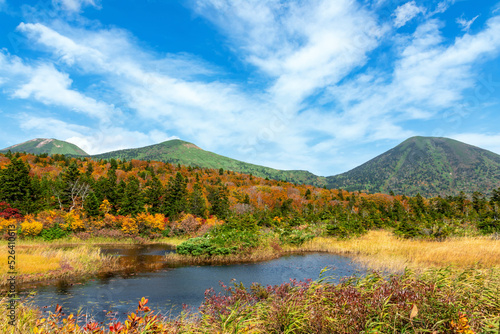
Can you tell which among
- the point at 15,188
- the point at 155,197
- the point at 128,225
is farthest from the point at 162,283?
the point at 15,188

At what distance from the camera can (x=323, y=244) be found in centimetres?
3447

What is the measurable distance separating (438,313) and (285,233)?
3117 cm

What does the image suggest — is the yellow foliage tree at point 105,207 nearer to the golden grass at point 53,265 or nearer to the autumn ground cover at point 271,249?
the autumn ground cover at point 271,249

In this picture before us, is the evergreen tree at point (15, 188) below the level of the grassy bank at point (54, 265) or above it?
above

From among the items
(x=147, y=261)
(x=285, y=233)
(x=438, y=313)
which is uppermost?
(x=438, y=313)

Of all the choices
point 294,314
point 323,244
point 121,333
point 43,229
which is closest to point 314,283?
point 294,314

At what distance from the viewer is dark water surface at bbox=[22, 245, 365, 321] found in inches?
540

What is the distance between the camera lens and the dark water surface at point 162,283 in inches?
540

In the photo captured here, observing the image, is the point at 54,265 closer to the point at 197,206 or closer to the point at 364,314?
the point at 364,314

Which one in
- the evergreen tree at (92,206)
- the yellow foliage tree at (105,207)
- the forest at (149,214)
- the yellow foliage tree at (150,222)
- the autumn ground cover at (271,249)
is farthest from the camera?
the yellow foliage tree at (105,207)

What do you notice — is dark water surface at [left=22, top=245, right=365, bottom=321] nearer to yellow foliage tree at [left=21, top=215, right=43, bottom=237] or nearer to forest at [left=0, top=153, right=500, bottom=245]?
forest at [left=0, top=153, right=500, bottom=245]

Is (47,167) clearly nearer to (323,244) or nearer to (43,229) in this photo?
(43,229)

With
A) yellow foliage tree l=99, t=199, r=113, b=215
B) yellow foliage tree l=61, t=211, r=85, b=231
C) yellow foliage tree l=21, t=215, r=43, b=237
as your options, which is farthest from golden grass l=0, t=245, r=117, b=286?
yellow foliage tree l=99, t=199, r=113, b=215

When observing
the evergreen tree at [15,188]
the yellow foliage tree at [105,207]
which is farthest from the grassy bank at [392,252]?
the evergreen tree at [15,188]
